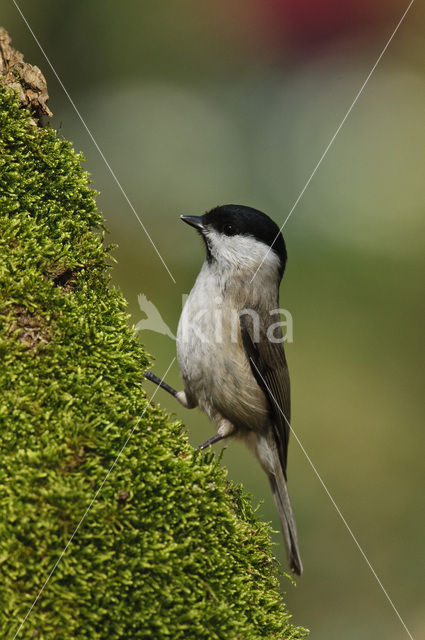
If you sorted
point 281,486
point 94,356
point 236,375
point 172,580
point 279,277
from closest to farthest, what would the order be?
1. point 172,580
2. point 94,356
3. point 236,375
4. point 281,486
5. point 279,277

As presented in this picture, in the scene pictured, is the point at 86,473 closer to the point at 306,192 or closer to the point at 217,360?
the point at 217,360

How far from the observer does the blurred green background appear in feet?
17.9

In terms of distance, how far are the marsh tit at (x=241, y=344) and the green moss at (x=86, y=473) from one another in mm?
999

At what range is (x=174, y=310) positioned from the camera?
5574 mm

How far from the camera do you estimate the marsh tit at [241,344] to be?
322cm

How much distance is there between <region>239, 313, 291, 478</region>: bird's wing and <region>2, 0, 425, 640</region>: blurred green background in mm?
1913

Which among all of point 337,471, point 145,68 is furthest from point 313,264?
point 145,68

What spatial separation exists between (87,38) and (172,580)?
574cm

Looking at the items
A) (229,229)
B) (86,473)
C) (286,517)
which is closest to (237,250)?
(229,229)

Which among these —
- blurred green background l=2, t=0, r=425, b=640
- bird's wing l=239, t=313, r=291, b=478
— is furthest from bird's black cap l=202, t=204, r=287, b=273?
blurred green background l=2, t=0, r=425, b=640

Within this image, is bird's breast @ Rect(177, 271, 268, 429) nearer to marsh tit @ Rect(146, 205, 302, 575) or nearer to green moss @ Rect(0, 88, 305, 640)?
marsh tit @ Rect(146, 205, 302, 575)

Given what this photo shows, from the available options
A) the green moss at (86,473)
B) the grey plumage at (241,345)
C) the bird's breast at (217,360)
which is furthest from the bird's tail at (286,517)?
the green moss at (86,473)

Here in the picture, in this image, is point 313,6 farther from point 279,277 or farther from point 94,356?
point 94,356

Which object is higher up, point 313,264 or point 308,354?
point 313,264
